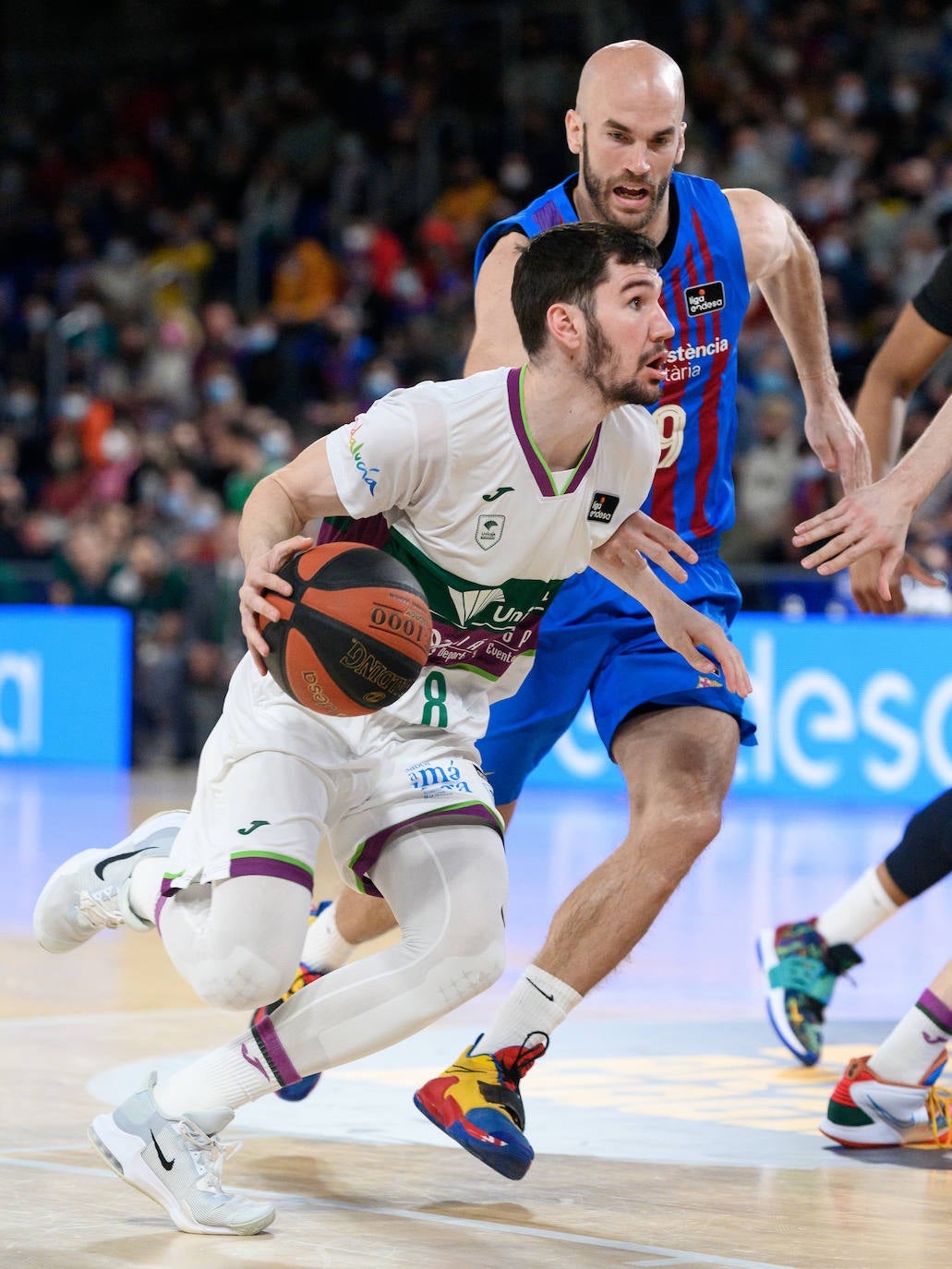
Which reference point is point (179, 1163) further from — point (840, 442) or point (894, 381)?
point (894, 381)

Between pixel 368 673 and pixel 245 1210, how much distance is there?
1048mm

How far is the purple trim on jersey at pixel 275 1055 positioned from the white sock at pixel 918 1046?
156cm

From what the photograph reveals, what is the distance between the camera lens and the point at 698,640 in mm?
4473

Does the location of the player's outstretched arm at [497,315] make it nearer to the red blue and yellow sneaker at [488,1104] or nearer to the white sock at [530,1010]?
the white sock at [530,1010]

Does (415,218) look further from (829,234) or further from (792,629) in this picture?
(792,629)

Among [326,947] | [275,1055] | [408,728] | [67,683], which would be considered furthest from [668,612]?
[67,683]

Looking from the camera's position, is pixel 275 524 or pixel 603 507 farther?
pixel 603 507

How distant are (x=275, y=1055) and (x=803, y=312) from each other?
2661 millimetres

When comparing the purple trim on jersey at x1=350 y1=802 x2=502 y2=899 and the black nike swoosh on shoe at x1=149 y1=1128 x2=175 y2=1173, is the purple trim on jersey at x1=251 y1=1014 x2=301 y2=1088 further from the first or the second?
the purple trim on jersey at x1=350 y1=802 x2=502 y2=899

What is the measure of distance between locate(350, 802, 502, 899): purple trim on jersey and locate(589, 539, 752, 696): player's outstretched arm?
634 mm

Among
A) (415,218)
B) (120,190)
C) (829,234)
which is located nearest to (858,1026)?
(829,234)

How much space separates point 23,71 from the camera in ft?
80.1

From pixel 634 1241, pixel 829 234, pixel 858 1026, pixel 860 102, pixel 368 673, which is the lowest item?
pixel 858 1026

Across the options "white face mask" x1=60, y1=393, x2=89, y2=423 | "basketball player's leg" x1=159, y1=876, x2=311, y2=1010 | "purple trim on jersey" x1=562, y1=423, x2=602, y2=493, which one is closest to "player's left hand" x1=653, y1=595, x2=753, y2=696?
"purple trim on jersey" x1=562, y1=423, x2=602, y2=493
